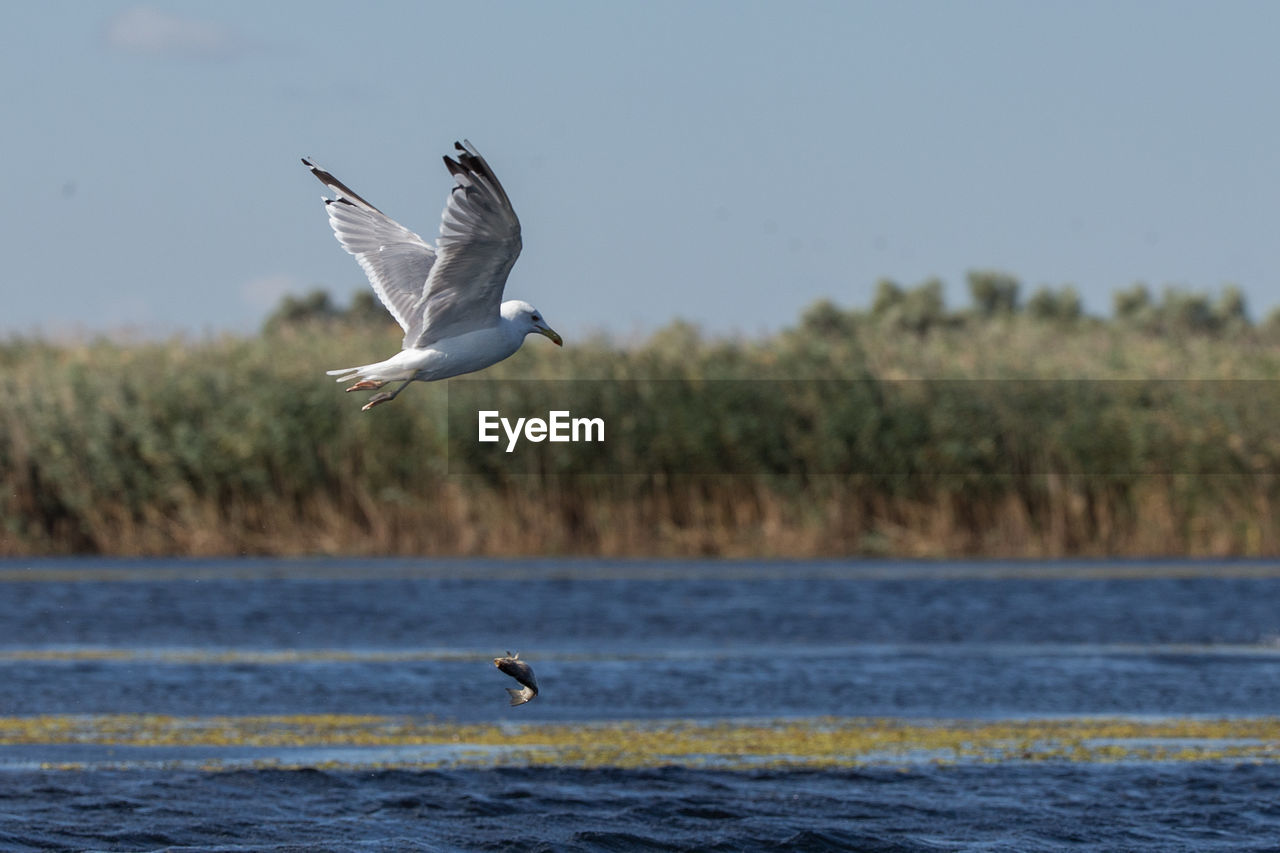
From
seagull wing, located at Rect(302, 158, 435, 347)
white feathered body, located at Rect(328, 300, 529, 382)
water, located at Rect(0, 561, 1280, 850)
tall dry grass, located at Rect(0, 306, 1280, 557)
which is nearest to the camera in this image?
white feathered body, located at Rect(328, 300, 529, 382)

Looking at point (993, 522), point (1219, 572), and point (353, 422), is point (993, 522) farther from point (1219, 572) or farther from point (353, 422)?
point (353, 422)

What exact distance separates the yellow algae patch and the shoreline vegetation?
10.9 m

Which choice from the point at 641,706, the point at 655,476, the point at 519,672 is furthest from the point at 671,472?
the point at 519,672

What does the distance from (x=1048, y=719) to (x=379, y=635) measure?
8083 mm

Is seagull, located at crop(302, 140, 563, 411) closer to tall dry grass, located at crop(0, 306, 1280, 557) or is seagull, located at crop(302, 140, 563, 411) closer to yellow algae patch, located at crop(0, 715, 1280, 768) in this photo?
yellow algae patch, located at crop(0, 715, 1280, 768)

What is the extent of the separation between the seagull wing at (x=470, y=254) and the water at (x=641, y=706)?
480 centimetres

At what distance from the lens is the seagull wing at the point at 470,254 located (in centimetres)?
862

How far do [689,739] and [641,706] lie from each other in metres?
1.68

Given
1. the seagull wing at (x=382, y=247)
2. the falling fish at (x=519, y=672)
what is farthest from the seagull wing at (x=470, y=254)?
A: the falling fish at (x=519, y=672)

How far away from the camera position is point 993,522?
28500mm

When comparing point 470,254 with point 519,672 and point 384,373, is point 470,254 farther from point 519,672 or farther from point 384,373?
point 519,672

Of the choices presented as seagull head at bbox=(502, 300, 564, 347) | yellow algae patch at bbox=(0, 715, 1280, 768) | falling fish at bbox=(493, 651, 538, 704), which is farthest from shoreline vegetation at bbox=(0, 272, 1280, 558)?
seagull head at bbox=(502, 300, 564, 347)

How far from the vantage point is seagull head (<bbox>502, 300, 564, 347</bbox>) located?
348 inches

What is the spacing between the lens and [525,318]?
29.2ft
